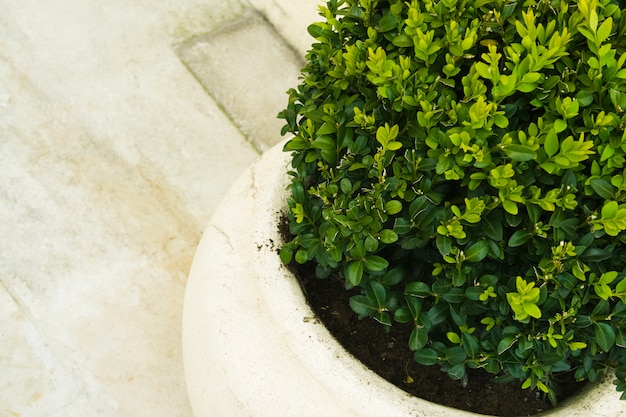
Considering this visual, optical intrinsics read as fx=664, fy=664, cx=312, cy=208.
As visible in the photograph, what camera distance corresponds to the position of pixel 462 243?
4.76 ft

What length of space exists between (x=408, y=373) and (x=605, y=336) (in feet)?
1.72

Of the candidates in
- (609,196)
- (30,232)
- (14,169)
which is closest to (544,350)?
(609,196)

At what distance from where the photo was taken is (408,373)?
1.75 m

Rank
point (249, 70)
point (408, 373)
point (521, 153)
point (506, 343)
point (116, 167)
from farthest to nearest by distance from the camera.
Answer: point (249, 70), point (116, 167), point (408, 373), point (506, 343), point (521, 153)

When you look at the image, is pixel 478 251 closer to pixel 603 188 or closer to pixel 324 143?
pixel 603 188

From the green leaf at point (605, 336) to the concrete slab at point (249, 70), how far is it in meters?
1.87

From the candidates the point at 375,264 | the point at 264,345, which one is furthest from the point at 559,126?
the point at 264,345

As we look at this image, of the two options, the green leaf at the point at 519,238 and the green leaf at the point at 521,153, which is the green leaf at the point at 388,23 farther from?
the green leaf at the point at 519,238

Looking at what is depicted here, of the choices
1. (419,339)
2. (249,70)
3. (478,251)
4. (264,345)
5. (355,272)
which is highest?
(478,251)

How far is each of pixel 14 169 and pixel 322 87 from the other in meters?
1.67

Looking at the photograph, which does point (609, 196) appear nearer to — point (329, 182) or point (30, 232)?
point (329, 182)

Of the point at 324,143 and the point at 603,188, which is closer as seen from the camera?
the point at 603,188

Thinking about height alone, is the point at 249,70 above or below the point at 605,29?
below

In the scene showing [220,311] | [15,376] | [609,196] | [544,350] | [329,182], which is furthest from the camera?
[15,376]
